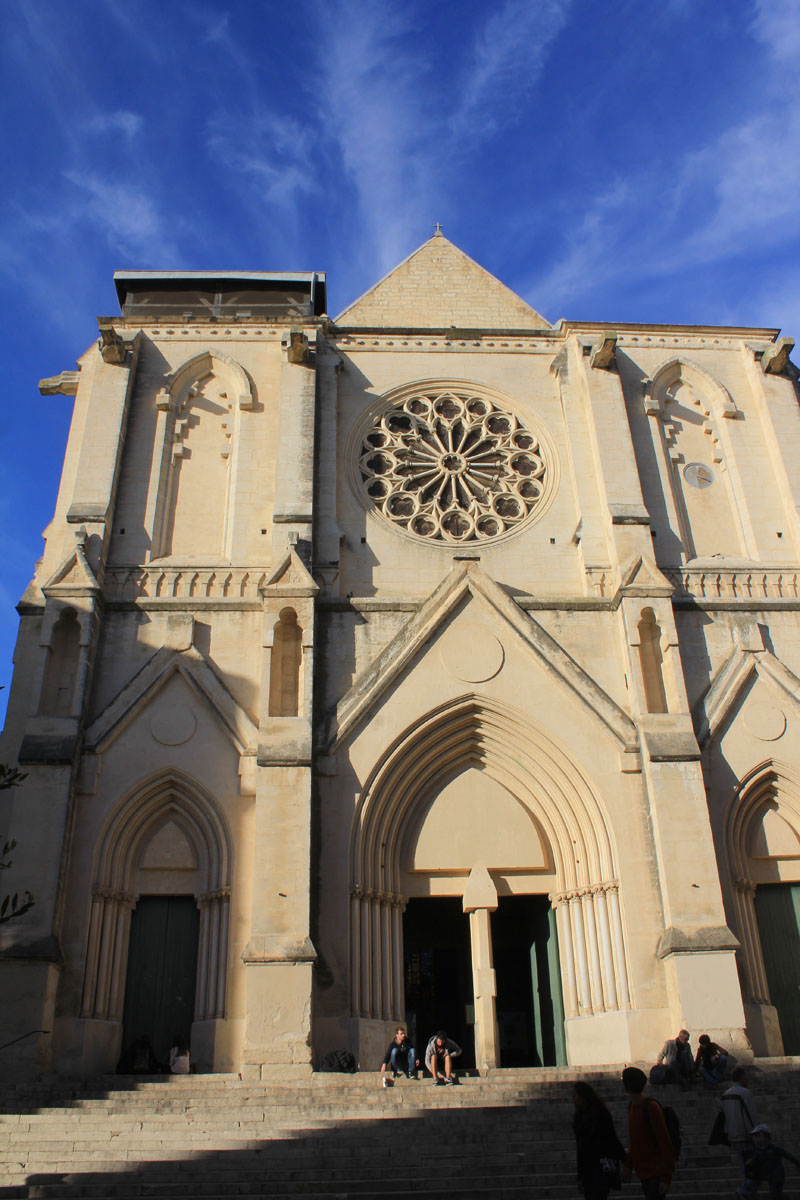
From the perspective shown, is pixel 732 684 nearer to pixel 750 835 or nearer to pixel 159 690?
pixel 750 835

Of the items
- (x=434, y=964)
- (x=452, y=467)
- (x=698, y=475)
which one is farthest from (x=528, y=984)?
(x=698, y=475)

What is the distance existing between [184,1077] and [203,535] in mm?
8282

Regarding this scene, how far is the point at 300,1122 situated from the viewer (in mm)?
9789

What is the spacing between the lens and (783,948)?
48.0 ft

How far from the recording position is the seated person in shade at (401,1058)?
11.9m

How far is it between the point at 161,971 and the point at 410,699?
16.5ft

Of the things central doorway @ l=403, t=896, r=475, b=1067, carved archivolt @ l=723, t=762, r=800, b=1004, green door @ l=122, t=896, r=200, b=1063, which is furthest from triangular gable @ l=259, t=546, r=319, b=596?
carved archivolt @ l=723, t=762, r=800, b=1004

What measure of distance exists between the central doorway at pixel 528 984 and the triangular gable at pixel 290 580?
5.47m

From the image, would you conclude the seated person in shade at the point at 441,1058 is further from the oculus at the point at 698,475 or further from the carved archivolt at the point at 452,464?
the oculus at the point at 698,475

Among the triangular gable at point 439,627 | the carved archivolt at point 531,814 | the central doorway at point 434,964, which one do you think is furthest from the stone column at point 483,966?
the triangular gable at point 439,627

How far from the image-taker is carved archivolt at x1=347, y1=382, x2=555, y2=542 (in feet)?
58.2

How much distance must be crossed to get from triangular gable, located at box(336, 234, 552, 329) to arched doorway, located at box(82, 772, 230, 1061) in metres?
10.0

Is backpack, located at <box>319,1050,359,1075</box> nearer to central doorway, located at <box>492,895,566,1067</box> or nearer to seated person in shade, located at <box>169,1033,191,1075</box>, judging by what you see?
seated person in shade, located at <box>169,1033,191,1075</box>

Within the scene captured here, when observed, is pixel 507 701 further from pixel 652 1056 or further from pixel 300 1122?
pixel 300 1122
